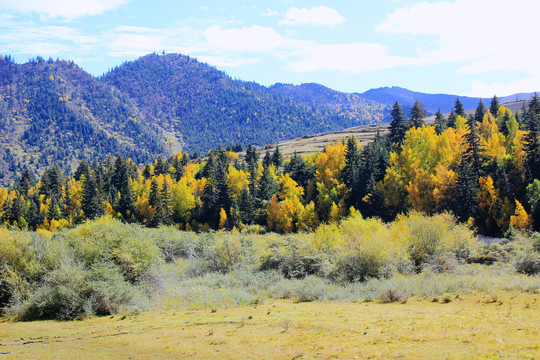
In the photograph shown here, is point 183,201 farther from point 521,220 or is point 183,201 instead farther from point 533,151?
point 533,151

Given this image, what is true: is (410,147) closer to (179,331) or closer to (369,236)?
(369,236)

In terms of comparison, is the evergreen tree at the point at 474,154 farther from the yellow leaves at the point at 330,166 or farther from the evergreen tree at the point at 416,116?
the yellow leaves at the point at 330,166

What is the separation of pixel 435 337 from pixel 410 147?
6728 cm

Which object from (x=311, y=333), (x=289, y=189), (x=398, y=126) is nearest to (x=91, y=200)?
(x=289, y=189)

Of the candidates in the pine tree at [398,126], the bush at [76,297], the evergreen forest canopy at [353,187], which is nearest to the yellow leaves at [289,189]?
the evergreen forest canopy at [353,187]

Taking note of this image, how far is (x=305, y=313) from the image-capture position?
23609 mm

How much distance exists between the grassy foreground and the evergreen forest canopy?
39508 millimetres

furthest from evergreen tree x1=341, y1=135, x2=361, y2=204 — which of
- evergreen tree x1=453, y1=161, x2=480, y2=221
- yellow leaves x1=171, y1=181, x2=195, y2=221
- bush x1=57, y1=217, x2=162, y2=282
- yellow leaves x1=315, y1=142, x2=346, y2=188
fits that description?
bush x1=57, y1=217, x2=162, y2=282

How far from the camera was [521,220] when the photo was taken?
53625 mm

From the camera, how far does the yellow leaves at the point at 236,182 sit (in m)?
96.4

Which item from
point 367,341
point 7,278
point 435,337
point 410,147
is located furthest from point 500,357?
point 410,147

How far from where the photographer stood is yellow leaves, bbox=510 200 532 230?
53.4 metres

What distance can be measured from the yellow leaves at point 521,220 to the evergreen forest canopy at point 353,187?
5.7 inches

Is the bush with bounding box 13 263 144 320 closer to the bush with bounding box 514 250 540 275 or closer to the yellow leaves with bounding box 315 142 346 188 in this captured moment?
the bush with bounding box 514 250 540 275
